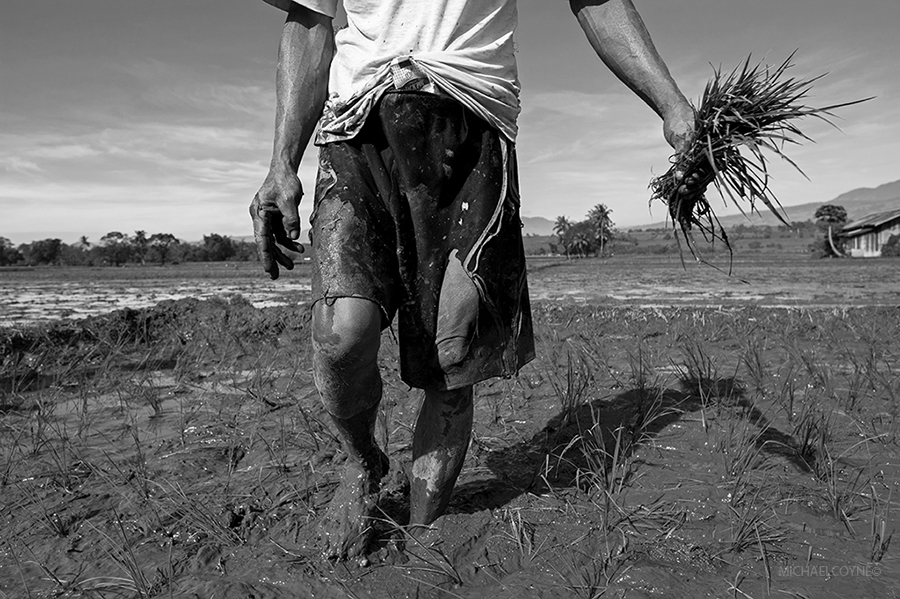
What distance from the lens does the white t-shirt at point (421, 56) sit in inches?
64.2

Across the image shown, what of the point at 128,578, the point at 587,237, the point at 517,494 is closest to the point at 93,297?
the point at 128,578

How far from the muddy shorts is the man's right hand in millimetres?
73

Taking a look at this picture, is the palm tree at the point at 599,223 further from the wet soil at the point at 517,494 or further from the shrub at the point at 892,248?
the wet soil at the point at 517,494

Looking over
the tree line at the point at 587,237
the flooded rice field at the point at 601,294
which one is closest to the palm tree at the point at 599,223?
the tree line at the point at 587,237

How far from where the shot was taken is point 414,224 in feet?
5.65

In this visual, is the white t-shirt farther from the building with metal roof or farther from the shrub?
the building with metal roof

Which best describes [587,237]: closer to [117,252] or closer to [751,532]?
[117,252]

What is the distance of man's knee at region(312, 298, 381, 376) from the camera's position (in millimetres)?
1583

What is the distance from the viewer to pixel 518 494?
2.04m

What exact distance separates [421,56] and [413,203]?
0.37m

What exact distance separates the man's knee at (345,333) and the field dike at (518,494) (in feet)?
1.47

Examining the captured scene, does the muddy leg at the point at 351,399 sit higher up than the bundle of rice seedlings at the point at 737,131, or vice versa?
the bundle of rice seedlings at the point at 737,131

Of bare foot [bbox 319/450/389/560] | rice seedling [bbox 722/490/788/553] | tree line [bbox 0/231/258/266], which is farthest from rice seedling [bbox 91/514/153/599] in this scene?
tree line [bbox 0/231/258/266]

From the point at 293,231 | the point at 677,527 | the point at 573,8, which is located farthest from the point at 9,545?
the point at 573,8
